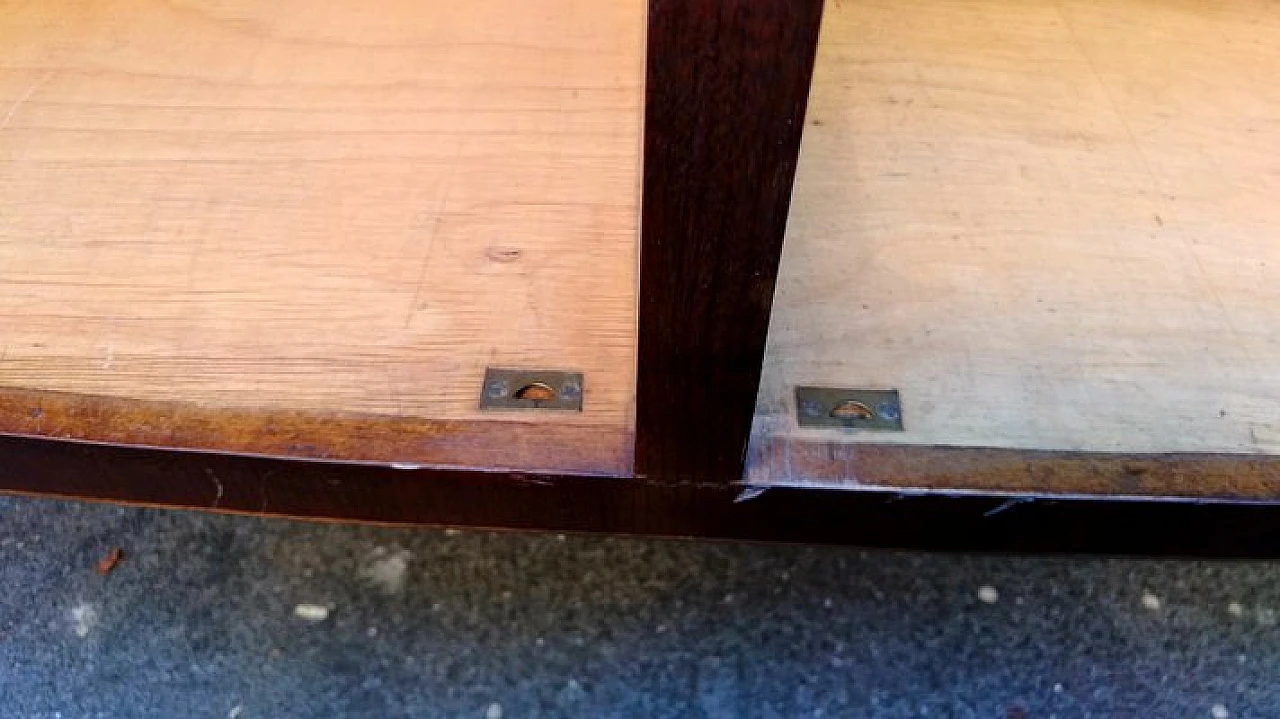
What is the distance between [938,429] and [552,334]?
217 mm

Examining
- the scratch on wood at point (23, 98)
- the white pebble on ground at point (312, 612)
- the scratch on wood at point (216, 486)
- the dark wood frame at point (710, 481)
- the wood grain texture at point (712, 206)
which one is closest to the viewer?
the wood grain texture at point (712, 206)

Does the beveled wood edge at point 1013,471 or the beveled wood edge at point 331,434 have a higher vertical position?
the beveled wood edge at point 1013,471

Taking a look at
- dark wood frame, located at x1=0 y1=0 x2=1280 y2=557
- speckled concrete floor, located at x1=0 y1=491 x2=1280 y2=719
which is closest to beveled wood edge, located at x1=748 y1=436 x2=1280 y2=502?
dark wood frame, located at x1=0 y1=0 x2=1280 y2=557

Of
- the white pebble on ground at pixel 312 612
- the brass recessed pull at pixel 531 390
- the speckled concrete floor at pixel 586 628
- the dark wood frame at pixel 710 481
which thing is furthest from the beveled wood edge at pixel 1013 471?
the white pebble on ground at pixel 312 612

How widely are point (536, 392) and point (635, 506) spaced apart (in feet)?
0.27

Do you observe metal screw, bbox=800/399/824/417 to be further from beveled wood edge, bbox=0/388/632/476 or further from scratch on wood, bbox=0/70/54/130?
scratch on wood, bbox=0/70/54/130

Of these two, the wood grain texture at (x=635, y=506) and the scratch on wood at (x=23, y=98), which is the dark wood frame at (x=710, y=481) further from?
the scratch on wood at (x=23, y=98)

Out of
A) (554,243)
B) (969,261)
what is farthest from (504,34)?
(969,261)

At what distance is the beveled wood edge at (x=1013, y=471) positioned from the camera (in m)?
0.50

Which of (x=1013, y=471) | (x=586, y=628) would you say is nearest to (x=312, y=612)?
(x=586, y=628)

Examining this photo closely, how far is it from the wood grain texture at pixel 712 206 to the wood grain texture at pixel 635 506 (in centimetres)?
5

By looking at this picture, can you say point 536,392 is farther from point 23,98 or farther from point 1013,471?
point 23,98

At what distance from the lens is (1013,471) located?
508 millimetres

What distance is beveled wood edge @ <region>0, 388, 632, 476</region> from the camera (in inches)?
20.2
